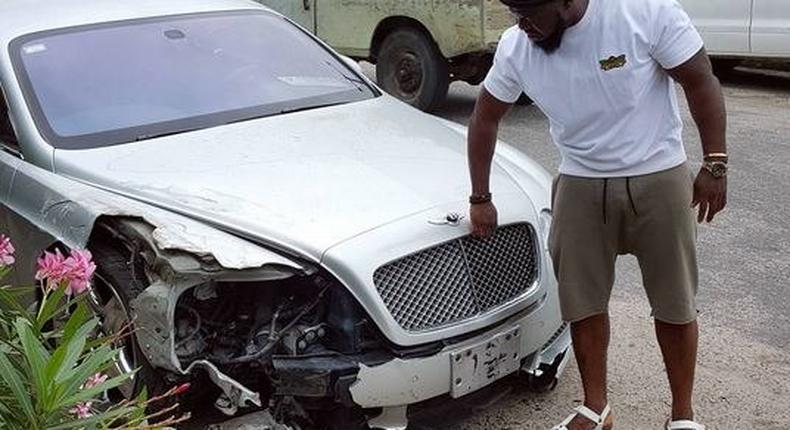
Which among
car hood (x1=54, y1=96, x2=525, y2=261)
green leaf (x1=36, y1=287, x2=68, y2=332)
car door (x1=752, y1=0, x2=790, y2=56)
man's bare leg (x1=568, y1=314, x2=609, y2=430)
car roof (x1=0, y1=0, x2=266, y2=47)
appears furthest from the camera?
car door (x1=752, y1=0, x2=790, y2=56)

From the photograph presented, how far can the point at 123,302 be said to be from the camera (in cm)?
339

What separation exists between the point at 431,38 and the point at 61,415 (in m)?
6.92

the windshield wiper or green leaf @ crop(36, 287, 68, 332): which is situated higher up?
green leaf @ crop(36, 287, 68, 332)

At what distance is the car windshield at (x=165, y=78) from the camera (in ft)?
13.2

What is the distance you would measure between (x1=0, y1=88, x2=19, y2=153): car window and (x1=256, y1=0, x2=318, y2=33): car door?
5.13m

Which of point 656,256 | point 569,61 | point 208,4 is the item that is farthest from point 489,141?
point 208,4

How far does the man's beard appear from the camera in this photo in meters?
2.93

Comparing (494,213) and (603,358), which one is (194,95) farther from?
(603,358)

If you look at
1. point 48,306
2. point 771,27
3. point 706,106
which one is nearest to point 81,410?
point 48,306

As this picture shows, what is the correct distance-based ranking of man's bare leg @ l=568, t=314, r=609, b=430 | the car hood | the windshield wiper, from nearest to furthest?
1. the car hood
2. man's bare leg @ l=568, t=314, r=609, b=430
3. the windshield wiper

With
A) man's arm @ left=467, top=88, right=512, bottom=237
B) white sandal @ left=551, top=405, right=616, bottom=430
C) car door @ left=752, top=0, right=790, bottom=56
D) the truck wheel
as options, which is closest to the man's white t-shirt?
man's arm @ left=467, top=88, right=512, bottom=237

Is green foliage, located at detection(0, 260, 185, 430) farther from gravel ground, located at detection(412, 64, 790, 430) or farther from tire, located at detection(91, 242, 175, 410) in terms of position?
gravel ground, located at detection(412, 64, 790, 430)

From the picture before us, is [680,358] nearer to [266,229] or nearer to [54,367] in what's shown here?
[266,229]

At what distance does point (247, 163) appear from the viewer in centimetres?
372
